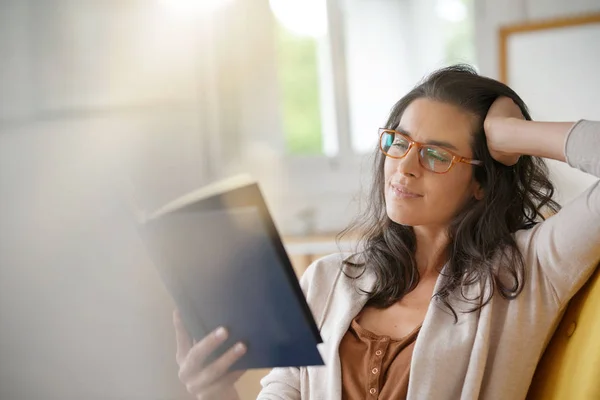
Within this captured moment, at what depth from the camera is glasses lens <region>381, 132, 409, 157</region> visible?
1403 mm

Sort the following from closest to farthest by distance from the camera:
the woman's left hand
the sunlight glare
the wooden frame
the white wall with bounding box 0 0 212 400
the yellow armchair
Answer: the yellow armchair, the woman's left hand, the white wall with bounding box 0 0 212 400, the wooden frame, the sunlight glare

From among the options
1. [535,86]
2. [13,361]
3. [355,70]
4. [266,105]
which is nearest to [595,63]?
[535,86]

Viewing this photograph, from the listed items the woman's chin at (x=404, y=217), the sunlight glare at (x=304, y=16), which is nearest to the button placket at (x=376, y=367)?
the woman's chin at (x=404, y=217)

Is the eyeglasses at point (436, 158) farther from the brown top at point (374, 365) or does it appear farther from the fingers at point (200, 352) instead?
the fingers at point (200, 352)

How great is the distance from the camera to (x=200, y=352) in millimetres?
1175

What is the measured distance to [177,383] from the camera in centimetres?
243

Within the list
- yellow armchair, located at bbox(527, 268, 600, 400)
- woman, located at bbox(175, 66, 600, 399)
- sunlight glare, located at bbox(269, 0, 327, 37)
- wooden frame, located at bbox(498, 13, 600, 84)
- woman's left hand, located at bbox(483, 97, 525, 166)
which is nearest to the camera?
yellow armchair, located at bbox(527, 268, 600, 400)

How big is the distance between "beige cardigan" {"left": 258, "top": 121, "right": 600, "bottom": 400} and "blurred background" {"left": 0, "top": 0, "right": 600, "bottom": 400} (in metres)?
0.82

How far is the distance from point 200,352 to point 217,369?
0.04 metres

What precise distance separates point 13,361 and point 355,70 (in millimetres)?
1689

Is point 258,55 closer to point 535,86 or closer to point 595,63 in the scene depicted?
point 535,86

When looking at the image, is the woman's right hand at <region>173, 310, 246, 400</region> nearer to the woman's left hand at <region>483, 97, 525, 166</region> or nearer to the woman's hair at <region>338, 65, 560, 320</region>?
the woman's hair at <region>338, 65, 560, 320</region>

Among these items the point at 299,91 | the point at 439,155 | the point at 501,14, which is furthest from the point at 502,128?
the point at 299,91

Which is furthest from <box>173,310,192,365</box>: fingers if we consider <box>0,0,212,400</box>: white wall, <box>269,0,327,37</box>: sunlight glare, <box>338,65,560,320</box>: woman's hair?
<box>269,0,327,37</box>: sunlight glare
